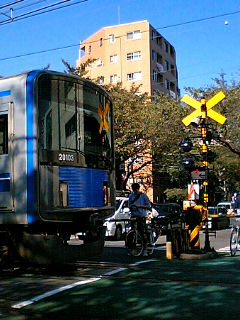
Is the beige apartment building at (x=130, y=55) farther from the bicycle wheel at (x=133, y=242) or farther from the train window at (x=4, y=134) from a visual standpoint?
the train window at (x=4, y=134)

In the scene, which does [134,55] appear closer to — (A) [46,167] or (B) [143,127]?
(B) [143,127]

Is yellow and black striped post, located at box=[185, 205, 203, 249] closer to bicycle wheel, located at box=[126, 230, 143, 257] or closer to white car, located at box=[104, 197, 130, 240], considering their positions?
bicycle wheel, located at box=[126, 230, 143, 257]

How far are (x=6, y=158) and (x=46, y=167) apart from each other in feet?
2.58

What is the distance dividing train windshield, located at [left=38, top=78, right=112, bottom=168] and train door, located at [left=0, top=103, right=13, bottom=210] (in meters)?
0.62

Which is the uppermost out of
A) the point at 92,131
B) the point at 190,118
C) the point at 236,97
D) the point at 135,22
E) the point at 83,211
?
the point at 135,22

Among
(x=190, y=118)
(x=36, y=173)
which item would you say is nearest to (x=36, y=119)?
(x=36, y=173)

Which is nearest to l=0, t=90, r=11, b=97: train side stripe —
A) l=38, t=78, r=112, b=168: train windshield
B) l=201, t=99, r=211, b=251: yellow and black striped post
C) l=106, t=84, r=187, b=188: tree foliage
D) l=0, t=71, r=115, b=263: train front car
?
l=0, t=71, r=115, b=263: train front car

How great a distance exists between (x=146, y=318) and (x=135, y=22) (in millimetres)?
49635

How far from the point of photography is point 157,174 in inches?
1513

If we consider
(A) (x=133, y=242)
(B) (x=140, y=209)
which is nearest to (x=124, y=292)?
(A) (x=133, y=242)

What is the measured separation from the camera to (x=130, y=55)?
52.9 metres

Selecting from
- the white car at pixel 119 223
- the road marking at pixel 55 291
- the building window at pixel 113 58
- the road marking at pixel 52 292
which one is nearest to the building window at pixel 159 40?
the building window at pixel 113 58

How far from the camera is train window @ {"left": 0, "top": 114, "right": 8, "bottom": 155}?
8070mm

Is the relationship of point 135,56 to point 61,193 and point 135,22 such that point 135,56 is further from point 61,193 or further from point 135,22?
point 61,193
